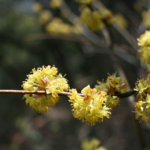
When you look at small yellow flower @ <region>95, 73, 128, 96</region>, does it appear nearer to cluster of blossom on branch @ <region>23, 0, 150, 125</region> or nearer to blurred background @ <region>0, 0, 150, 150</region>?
cluster of blossom on branch @ <region>23, 0, 150, 125</region>

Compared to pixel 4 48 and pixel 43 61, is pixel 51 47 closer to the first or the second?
pixel 43 61

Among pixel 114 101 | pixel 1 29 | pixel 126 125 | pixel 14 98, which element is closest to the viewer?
pixel 114 101

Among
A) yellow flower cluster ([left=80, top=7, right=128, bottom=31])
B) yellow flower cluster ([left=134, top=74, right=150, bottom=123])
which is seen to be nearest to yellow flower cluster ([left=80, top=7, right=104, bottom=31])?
yellow flower cluster ([left=80, top=7, right=128, bottom=31])

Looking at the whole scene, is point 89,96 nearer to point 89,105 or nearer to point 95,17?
point 89,105

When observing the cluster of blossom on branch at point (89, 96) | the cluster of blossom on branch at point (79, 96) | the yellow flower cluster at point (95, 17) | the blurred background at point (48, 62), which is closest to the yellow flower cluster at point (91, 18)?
the yellow flower cluster at point (95, 17)

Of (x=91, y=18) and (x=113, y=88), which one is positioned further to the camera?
(x=91, y=18)

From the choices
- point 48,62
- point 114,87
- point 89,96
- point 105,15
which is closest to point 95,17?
point 105,15

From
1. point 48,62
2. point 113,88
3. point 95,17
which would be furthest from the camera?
point 48,62

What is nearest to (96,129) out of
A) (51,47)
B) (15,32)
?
(51,47)
